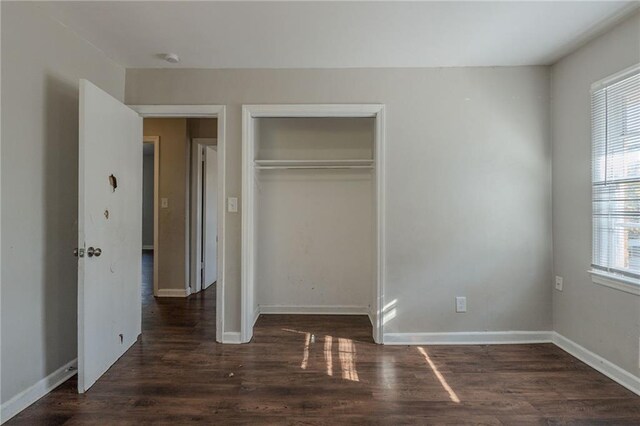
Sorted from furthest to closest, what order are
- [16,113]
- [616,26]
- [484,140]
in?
[484,140] < [616,26] < [16,113]

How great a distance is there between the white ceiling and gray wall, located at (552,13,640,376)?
168 mm

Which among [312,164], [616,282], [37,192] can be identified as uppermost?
[312,164]

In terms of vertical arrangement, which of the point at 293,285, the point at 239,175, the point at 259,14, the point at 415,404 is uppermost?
the point at 259,14

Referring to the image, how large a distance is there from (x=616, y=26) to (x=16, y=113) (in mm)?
3738

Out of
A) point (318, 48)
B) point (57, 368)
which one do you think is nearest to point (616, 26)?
point (318, 48)

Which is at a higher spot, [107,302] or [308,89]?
[308,89]

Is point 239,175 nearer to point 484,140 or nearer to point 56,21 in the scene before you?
point 56,21

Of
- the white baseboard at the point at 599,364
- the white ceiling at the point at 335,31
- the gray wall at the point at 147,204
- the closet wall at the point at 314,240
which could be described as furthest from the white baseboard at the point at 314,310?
the gray wall at the point at 147,204

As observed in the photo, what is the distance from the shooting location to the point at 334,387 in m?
2.11

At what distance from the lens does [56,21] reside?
2133 mm

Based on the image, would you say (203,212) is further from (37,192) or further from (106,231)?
(37,192)

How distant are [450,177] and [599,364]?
1.69 m

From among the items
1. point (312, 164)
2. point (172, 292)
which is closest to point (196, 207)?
point (172, 292)

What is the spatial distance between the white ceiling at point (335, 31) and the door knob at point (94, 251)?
148cm
